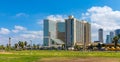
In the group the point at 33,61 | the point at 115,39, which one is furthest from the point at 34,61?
the point at 115,39

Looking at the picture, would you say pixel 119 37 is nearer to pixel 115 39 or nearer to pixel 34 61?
pixel 115 39

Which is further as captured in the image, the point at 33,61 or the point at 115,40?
the point at 115,40

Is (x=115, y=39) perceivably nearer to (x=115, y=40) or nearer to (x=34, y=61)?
(x=115, y=40)

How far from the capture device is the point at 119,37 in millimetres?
190750

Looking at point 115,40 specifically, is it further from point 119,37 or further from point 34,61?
point 34,61

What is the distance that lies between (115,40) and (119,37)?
7.28 m

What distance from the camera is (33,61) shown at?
152 feet

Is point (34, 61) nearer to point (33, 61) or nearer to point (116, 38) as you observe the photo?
point (33, 61)

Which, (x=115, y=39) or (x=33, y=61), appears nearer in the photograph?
Answer: (x=33, y=61)

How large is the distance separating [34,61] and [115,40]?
145001 mm

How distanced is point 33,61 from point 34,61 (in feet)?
0.59

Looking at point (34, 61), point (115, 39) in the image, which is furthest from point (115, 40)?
point (34, 61)

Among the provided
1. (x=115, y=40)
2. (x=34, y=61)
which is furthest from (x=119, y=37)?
(x=34, y=61)

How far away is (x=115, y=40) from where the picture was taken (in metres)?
185
